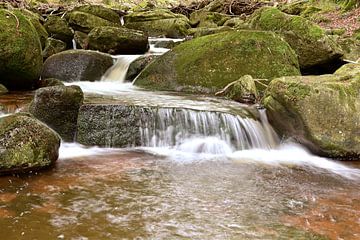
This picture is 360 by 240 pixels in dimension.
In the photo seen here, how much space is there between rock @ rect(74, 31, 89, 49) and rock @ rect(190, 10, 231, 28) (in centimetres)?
724

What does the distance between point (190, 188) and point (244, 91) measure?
471 centimetres

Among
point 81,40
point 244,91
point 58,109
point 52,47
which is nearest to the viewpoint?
point 58,109

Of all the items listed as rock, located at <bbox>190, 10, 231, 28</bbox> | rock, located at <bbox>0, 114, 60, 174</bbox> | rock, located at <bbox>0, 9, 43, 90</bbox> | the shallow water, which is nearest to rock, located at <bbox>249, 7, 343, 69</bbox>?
the shallow water

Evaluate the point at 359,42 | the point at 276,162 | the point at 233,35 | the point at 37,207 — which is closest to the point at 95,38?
the point at 233,35

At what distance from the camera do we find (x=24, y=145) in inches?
201

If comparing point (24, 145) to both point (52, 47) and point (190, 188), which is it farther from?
point (52, 47)

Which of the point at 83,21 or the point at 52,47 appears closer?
the point at 52,47

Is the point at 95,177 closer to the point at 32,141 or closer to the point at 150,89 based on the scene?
the point at 32,141

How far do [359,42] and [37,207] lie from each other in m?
11.9

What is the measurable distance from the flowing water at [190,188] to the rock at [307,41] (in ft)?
14.3

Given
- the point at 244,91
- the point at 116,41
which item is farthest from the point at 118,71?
the point at 244,91

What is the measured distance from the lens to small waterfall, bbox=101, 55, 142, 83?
39.2ft

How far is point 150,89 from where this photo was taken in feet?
34.8

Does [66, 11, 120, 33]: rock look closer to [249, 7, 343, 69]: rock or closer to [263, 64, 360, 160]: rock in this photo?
[249, 7, 343, 69]: rock
